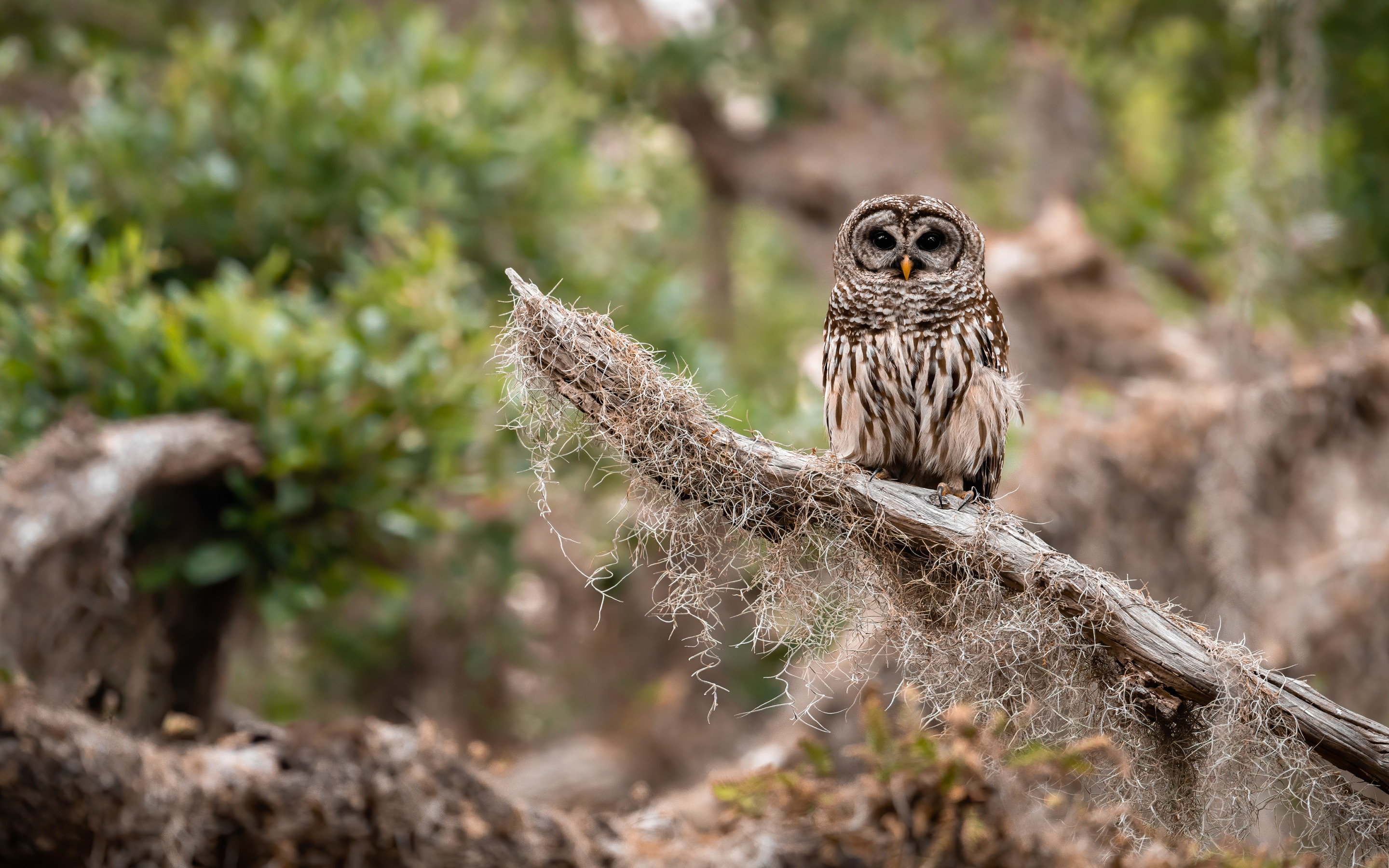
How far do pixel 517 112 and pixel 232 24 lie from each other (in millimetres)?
2548

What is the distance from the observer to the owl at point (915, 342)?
3.15 metres

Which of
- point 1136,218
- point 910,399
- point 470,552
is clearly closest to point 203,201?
point 470,552

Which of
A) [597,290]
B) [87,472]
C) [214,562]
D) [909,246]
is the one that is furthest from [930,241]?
[597,290]

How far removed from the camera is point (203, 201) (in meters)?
6.66

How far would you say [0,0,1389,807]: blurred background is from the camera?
5.23 m

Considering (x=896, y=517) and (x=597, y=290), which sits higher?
(x=597, y=290)

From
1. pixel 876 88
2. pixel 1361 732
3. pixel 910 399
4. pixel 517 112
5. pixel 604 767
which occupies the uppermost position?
pixel 876 88

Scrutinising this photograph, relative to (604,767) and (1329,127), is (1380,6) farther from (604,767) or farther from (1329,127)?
(604,767)

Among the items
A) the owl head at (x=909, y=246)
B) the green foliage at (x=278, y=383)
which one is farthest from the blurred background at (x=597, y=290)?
the owl head at (x=909, y=246)

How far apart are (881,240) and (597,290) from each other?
4181 mm

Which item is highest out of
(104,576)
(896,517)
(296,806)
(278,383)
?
(278,383)

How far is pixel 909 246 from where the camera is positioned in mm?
3135

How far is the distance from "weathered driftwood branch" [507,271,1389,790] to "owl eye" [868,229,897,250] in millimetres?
765

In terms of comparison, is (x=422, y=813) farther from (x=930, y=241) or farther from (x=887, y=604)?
(x=930, y=241)
